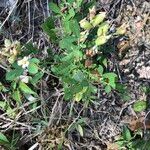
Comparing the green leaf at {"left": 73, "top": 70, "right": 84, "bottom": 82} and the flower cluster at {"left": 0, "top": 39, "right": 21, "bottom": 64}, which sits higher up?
the flower cluster at {"left": 0, "top": 39, "right": 21, "bottom": 64}

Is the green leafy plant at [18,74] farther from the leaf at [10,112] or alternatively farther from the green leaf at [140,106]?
the green leaf at [140,106]

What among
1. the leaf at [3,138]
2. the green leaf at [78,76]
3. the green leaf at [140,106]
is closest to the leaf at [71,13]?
the green leaf at [78,76]

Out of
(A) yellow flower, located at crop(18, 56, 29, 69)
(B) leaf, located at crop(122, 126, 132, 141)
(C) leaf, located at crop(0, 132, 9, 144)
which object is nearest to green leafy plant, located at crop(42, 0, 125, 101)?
(A) yellow flower, located at crop(18, 56, 29, 69)

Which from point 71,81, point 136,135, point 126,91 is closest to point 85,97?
point 71,81

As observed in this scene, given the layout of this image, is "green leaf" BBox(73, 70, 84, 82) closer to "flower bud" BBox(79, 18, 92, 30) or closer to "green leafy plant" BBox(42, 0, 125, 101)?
"green leafy plant" BBox(42, 0, 125, 101)

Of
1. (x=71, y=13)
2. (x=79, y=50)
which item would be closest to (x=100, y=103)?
(x=79, y=50)

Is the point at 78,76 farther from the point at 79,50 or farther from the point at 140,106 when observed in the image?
the point at 140,106

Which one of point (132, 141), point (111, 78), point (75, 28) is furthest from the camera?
point (132, 141)

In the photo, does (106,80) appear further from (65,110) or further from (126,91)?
(65,110)
